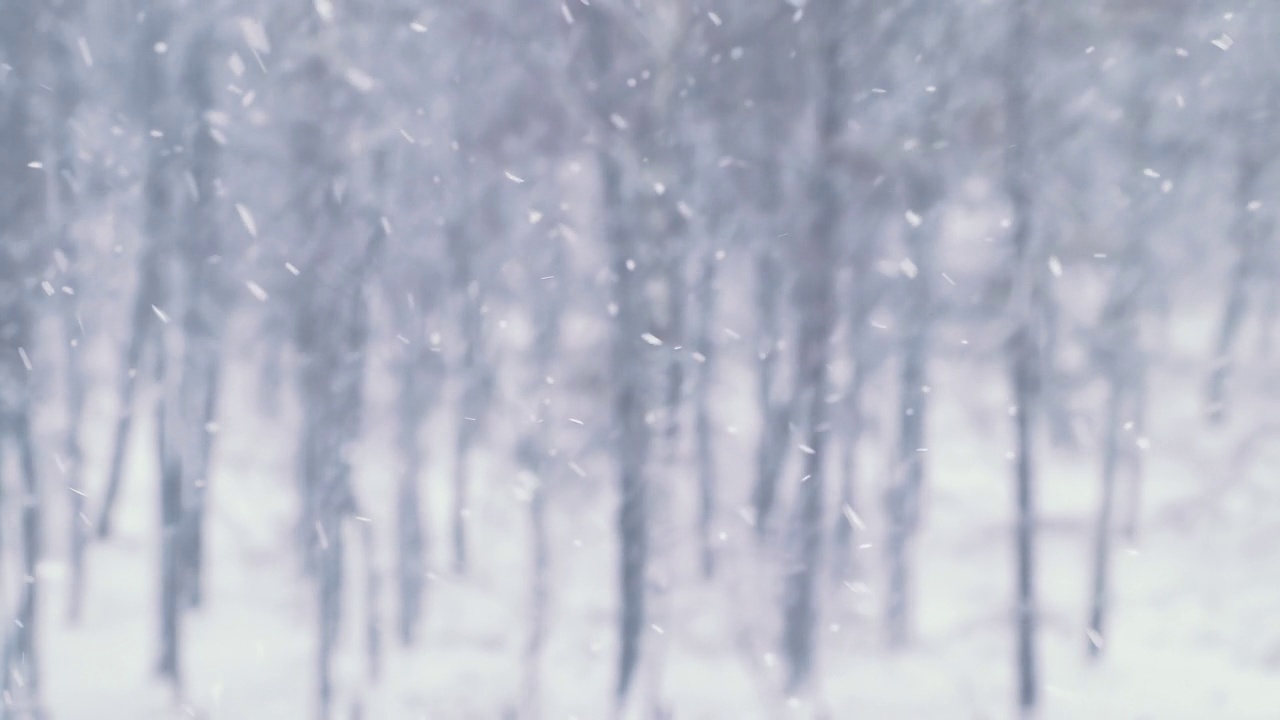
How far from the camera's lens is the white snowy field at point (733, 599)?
1328cm

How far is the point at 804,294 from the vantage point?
42.3ft

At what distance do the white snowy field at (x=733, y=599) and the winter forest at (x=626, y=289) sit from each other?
4.5 inches

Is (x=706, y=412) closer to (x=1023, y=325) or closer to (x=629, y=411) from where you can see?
(x=629, y=411)

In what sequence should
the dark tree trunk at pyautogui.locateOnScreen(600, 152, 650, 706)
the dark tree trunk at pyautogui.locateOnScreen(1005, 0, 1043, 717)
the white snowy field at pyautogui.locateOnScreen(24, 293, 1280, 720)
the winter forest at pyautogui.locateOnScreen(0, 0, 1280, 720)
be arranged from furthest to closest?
the white snowy field at pyautogui.locateOnScreen(24, 293, 1280, 720)
the dark tree trunk at pyautogui.locateOnScreen(600, 152, 650, 706)
the winter forest at pyautogui.locateOnScreen(0, 0, 1280, 720)
the dark tree trunk at pyautogui.locateOnScreen(1005, 0, 1043, 717)

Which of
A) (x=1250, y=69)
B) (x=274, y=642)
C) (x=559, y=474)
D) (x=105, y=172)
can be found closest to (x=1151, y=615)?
(x=1250, y=69)

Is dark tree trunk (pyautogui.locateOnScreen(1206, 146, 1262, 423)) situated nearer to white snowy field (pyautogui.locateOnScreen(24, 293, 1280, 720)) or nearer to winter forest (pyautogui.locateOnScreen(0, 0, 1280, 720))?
winter forest (pyautogui.locateOnScreen(0, 0, 1280, 720))

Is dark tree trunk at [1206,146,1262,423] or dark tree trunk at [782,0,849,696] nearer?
dark tree trunk at [782,0,849,696]

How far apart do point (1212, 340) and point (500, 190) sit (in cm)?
1638

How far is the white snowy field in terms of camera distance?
13281 mm

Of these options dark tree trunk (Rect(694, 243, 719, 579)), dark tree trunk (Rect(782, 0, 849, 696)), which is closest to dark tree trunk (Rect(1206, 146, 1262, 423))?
dark tree trunk (Rect(782, 0, 849, 696))

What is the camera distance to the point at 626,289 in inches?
500

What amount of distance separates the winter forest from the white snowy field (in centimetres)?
11

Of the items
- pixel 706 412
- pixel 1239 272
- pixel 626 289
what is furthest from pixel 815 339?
pixel 1239 272

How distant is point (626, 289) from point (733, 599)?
3.56 m
